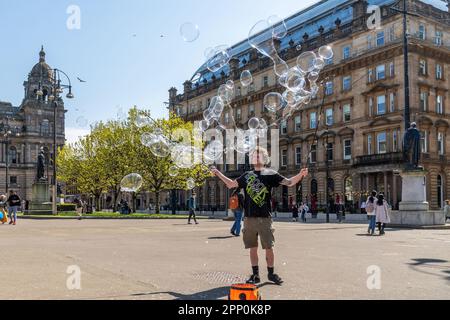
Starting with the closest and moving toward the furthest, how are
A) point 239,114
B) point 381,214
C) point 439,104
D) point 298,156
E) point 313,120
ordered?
point 381,214 < point 439,104 < point 313,120 < point 298,156 < point 239,114

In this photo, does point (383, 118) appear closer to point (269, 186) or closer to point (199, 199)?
point (199, 199)

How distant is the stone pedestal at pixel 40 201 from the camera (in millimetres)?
39700

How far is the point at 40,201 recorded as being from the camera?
1583 inches

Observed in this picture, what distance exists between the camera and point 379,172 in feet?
157

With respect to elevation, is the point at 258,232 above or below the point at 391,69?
below

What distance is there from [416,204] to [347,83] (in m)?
29.7

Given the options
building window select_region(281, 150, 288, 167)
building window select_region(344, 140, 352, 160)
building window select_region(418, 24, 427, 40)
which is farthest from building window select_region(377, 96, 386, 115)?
building window select_region(281, 150, 288, 167)

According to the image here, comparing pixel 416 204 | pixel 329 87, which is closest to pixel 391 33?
pixel 329 87

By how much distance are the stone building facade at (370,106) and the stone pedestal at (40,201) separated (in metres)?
22.3

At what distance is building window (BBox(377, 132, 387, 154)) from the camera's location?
4834 cm

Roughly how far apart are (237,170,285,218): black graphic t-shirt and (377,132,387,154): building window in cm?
4292

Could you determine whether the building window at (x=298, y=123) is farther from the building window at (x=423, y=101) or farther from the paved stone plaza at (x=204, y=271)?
the paved stone plaza at (x=204, y=271)

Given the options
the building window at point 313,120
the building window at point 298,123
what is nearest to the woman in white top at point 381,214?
the building window at point 313,120

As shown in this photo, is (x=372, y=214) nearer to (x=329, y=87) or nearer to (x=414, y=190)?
(x=414, y=190)
